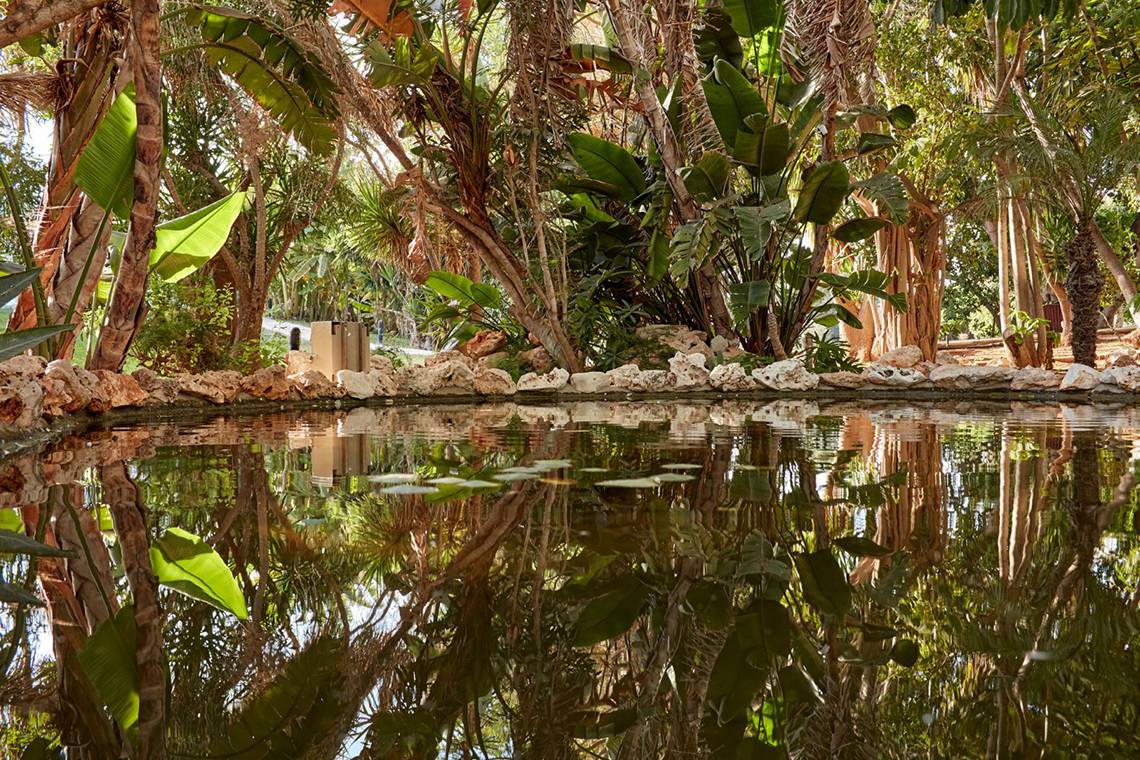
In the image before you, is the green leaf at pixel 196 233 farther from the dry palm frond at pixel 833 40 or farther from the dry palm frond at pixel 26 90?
the dry palm frond at pixel 833 40

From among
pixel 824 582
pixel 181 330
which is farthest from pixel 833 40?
pixel 824 582

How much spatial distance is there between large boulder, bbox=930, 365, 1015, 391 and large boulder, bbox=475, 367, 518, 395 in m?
3.85

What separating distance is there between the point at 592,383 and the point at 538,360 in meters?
1.20

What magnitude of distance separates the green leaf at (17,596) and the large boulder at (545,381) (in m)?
5.72

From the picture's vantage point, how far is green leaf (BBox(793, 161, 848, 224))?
680cm

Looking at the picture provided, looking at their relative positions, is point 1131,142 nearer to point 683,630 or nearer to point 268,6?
point 268,6

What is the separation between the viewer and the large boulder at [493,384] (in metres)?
6.90

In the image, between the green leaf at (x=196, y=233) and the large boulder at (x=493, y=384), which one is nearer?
the green leaf at (x=196, y=233)

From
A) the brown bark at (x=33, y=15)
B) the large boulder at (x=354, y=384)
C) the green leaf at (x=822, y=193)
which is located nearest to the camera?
the brown bark at (x=33, y=15)

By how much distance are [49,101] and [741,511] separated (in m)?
4.55

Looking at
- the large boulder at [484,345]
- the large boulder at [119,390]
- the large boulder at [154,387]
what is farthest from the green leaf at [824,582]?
the large boulder at [484,345]

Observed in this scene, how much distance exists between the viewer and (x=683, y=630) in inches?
42.1

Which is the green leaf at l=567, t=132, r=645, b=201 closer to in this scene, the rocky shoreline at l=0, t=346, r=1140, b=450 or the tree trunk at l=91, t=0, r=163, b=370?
the rocky shoreline at l=0, t=346, r=1140, b=450

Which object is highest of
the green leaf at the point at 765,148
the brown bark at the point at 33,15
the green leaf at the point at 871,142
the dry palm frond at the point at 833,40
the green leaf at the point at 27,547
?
the dry palm frond at the point at 833,40
